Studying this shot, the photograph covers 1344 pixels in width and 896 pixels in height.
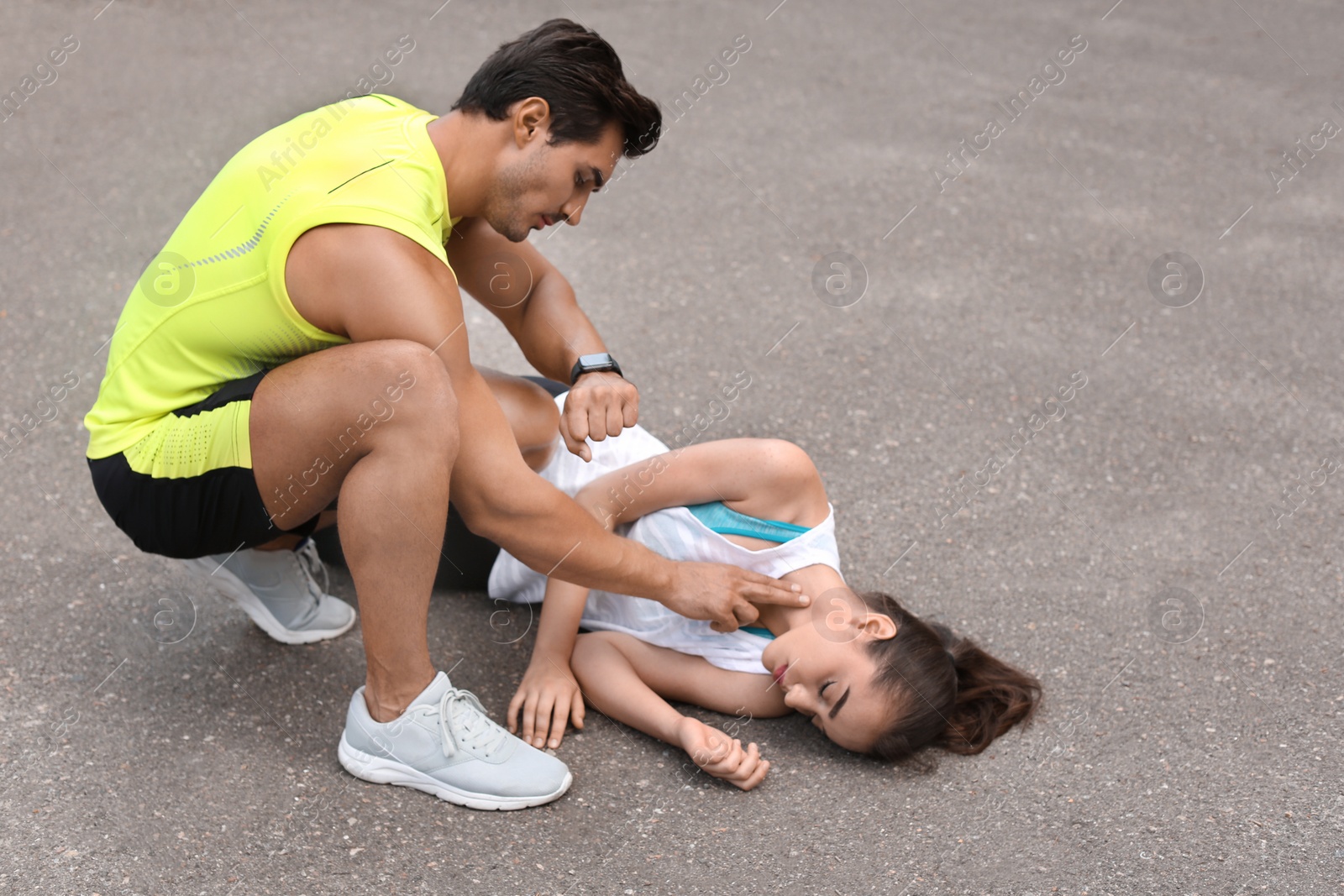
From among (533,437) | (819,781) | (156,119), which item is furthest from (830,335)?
(156,119)

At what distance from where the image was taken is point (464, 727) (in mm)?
2035

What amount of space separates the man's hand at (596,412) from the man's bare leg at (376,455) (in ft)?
1.11

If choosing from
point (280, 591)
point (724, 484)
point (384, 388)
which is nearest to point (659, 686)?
point (724, 484)

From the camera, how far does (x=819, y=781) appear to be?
2172 mm

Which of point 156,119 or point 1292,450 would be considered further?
point 156,119

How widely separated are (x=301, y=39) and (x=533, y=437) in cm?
395

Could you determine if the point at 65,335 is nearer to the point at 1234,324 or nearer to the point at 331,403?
the point at 331,403

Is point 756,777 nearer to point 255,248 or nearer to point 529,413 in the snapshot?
point 529,413

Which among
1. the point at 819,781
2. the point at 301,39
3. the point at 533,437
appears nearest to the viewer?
the point at 819,781

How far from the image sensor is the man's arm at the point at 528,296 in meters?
2.44

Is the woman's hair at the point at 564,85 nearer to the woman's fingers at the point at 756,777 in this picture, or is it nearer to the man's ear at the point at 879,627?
the man's ear at the point at 879,627

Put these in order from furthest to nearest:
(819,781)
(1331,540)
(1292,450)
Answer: (1292,450) → (1331,540) → (819,781)

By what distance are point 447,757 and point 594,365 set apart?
0.79 metres

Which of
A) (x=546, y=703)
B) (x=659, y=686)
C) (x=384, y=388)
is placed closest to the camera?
(x=384, y=388)
